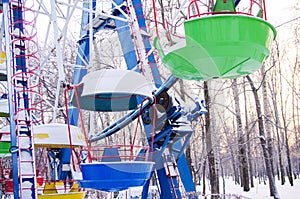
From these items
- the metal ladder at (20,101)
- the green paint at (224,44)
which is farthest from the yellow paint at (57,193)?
the green paint at (224,44)

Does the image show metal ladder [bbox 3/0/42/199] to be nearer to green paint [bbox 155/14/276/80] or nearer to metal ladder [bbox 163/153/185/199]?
metal ladder [bbox 163/153/185/199]

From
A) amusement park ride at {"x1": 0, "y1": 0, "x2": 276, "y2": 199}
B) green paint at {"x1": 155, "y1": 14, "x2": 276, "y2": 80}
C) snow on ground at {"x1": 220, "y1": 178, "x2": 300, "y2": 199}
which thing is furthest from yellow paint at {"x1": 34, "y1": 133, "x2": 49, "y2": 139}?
snow on ground at {"x1": 220, "y1": 178, "x2": 300, "y2": 199}

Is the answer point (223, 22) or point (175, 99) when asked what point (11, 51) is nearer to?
point (175, 99)

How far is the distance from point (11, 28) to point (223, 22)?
3.69 m

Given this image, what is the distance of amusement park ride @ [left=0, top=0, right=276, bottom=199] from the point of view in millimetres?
2553

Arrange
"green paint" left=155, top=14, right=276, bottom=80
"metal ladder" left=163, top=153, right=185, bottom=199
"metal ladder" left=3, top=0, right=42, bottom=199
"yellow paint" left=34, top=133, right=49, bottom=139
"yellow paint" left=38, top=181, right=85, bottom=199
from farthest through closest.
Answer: "yellow paint" left=38, top=181, right=85, bottom=199, "metal ladder" left=163, top=153, right=185, bottom=199, "yellow paint" left=34, top=133, right=49, bottom=139, "metal ladder" left=3, top=0, right=42, bottom=199, "green paint" left=155, top=14, right=276, bottom=80

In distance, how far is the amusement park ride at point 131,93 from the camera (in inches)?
101

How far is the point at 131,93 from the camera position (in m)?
3.89

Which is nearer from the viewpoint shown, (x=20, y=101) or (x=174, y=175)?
(x=20, y=101)

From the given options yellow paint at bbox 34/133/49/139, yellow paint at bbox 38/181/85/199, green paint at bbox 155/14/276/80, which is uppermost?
green paint at bbox 155/14/276/80

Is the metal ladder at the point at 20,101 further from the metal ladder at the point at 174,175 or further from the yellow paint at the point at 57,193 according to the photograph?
the metal ladder at the point at 174,175

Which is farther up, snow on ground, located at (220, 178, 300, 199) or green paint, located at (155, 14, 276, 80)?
green paint, located at (155, 14, 276, 80)

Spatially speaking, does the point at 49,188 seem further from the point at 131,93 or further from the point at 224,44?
the point at 224,44

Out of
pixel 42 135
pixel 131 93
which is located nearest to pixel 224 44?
pixel 131 93
